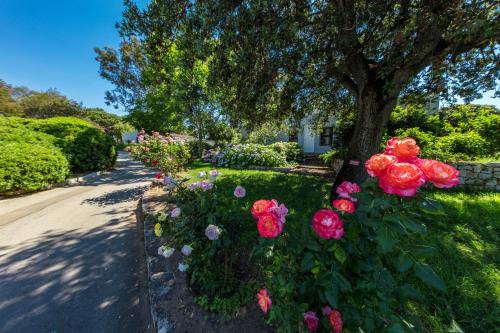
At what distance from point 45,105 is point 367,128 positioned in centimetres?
3794

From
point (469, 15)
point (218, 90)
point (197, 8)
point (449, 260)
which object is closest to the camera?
point (449, 260)

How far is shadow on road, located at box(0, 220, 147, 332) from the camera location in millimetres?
2107

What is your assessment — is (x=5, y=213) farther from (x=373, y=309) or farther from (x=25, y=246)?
(x=373, y=309)

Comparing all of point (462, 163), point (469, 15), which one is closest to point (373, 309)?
point (469, 15)

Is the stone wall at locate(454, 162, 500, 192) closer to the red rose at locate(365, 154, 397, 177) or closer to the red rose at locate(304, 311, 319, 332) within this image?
the red rose at locate(365, 154, 397, 177)

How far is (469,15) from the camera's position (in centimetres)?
299

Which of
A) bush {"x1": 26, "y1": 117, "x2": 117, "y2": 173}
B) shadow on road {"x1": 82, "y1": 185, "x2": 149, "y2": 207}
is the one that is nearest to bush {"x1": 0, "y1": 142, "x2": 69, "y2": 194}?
bush {"x1": 26, "y1": 117, "x2": 117, "y2": 173}

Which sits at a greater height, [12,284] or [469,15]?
[469,15]

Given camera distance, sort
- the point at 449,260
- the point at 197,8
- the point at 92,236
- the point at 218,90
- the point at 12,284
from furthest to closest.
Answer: the point at 218,90 → the point at 92,236 → the point at 197,8 → the point at 12,284 → the point at 449,260

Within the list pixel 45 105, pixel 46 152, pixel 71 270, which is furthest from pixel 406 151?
pixel 45 105

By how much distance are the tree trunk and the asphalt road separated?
13.2 ft

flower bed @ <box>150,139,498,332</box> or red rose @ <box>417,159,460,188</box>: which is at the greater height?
red rose @ <box>417,159,460,188</box>

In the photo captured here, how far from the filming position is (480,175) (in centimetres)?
498

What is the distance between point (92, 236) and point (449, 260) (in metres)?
5.73
